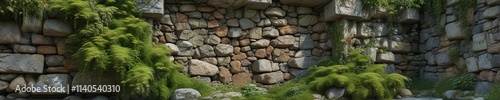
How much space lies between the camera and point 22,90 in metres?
6.65

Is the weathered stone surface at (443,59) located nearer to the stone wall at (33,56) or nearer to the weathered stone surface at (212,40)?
the weathered stone surface at (212,40)

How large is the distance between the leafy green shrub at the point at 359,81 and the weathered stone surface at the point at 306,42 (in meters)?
1.13

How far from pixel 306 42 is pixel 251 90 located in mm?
2016

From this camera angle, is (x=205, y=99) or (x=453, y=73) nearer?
(x=205, y=99)

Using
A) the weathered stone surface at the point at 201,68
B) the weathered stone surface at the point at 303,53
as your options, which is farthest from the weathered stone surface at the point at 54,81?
the weathered stone surface at the point at 303,53

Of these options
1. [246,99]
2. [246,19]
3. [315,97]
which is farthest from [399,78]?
[246,19]

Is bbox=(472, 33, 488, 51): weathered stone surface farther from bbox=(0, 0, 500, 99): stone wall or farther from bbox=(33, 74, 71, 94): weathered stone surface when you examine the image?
bbox=(33, 74, 71, 94): weathered stone surface

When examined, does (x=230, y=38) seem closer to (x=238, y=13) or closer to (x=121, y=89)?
(x=238, y=13)

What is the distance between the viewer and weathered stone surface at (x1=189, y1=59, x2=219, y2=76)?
8.00m

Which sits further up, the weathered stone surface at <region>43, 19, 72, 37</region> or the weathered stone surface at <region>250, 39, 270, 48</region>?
the weathered stone surface at <region>43, 19, 72, 37</region>

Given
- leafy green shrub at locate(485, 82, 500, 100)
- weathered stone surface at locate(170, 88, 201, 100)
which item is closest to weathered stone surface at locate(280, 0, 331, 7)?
weathered stone surface at locate(170, 88, 201, 100)

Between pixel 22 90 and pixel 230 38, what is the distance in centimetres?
383

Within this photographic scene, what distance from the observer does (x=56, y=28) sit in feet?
22.2

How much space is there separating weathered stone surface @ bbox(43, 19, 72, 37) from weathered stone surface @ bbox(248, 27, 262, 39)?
136 inches
